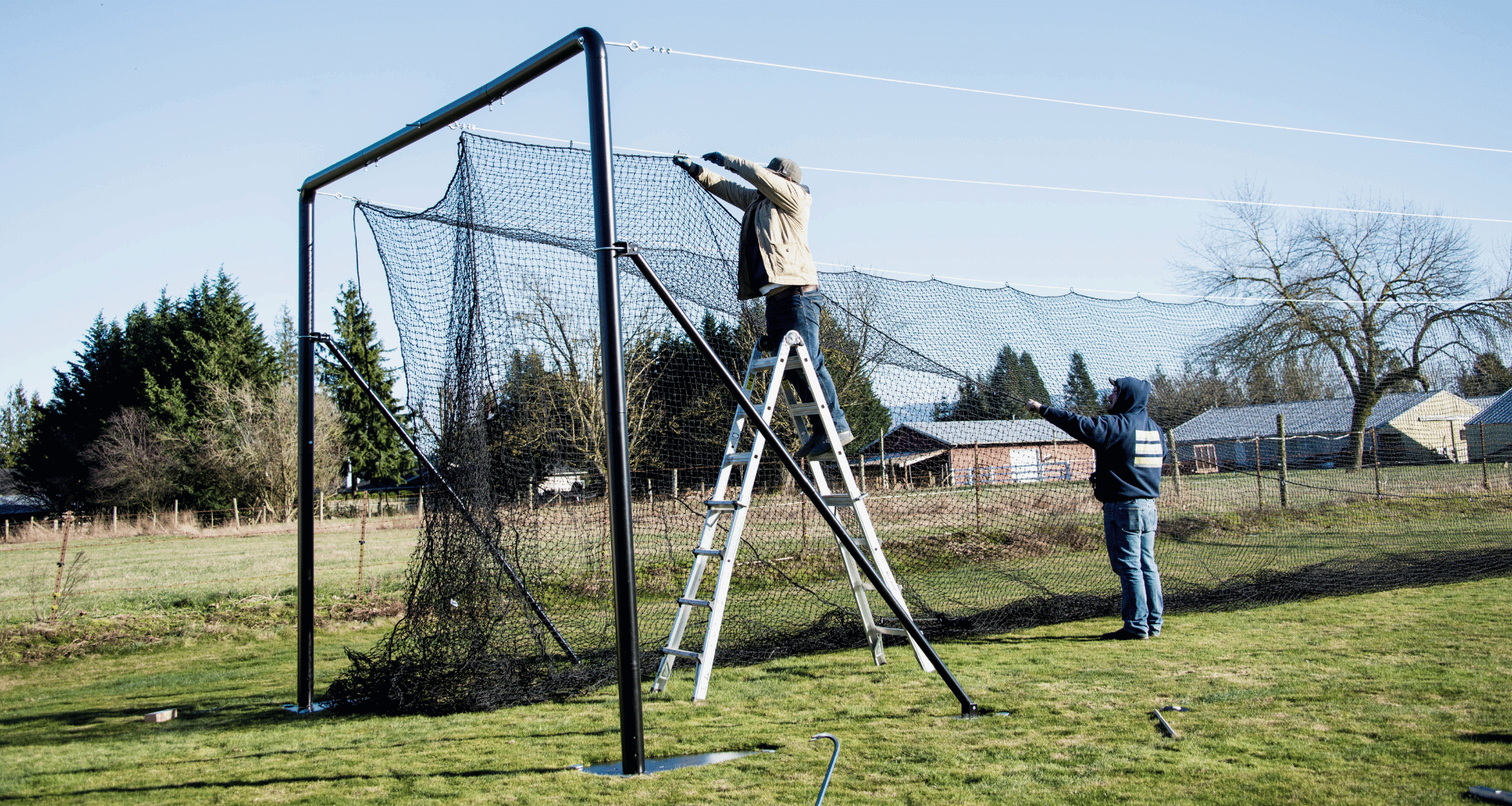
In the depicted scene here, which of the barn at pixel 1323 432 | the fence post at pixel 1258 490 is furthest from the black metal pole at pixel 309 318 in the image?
the fence post at pixel 1258 490

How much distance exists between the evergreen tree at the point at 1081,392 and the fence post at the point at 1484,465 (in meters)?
6.29

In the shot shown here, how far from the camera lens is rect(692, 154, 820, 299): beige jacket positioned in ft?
16.0

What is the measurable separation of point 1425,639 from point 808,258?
4519 mm

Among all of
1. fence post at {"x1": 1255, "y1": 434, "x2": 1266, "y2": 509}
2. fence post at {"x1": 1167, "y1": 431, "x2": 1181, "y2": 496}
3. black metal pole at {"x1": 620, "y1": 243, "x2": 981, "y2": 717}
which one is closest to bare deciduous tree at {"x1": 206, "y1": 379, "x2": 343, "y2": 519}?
fence post at {"x1": 1167, "y1": 431, "x2": 1181, "y2": 496}

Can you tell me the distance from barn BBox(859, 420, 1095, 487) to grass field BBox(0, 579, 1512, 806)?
1.80m

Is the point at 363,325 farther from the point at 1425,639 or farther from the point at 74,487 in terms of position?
the point at 74,487

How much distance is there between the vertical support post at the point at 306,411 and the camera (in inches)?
220

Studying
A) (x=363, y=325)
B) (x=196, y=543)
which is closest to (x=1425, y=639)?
(x=363, y=325)

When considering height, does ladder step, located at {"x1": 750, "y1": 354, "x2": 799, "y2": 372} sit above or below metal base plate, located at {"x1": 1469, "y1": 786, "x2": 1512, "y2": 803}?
above

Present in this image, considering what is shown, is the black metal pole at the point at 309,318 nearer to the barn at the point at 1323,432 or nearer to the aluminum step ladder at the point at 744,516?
the aluminum step ladder at the point at 744,516

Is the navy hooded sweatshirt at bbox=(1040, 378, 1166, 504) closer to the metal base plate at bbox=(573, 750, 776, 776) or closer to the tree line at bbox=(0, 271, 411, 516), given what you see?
the metal base plate at bbox=(573, 750, 776, 776)

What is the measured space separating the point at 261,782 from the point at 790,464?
2.62 meters

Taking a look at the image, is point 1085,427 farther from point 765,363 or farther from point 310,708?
point 310,708

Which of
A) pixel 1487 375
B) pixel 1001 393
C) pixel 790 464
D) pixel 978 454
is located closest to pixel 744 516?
pixel 790 464
